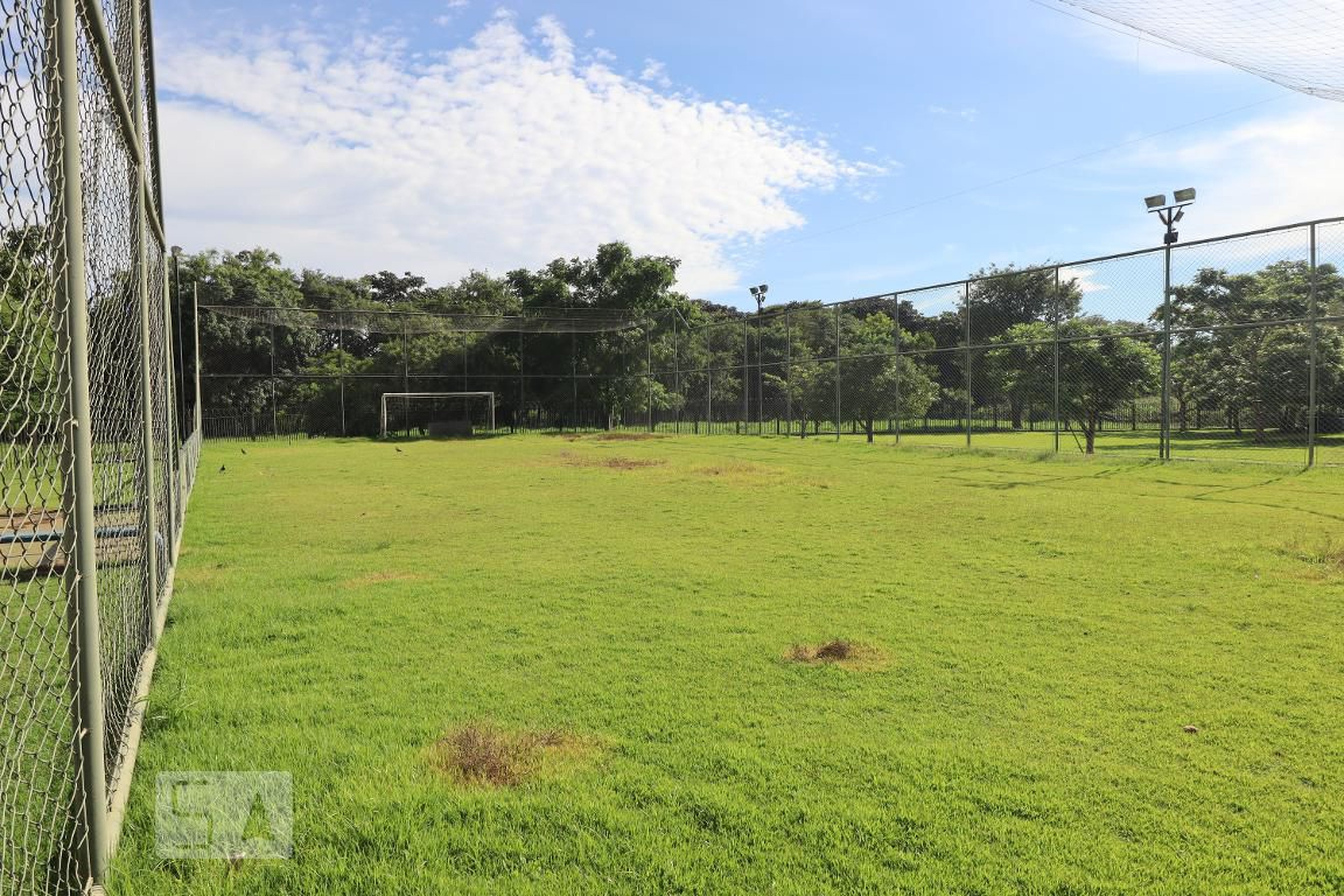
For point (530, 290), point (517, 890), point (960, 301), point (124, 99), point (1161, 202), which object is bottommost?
point (517, 890)

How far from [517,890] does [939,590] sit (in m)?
3.52

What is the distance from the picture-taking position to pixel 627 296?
36.0 m

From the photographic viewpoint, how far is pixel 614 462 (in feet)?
51.7

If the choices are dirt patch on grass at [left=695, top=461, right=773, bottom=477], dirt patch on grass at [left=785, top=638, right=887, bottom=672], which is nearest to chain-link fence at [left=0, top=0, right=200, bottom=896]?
dirt patch on grass at [left=785, top=638, right=887, bottom=672]

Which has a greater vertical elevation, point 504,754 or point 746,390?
point 746,390

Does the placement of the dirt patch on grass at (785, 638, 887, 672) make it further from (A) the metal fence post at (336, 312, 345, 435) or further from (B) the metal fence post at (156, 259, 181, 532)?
(A) the metal fence post at (336, 312, 345, 435)

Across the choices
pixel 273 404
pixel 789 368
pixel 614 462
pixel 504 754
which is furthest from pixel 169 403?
pixel 273 404

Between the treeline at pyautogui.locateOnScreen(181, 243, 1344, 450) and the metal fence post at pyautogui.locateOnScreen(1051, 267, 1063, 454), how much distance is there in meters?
0.07

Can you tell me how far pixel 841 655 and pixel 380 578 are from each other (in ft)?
10.8

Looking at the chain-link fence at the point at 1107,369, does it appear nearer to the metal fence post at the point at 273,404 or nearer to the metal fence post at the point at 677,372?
the metal fence post at the point at 677,372

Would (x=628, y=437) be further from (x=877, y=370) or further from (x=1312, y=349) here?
(x=1312, y=349)

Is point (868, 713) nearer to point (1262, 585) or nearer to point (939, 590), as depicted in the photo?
point (939, 590)

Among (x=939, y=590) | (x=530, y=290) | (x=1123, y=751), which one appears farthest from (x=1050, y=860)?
(x=530, y=290)

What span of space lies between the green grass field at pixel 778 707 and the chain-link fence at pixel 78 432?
208mm
